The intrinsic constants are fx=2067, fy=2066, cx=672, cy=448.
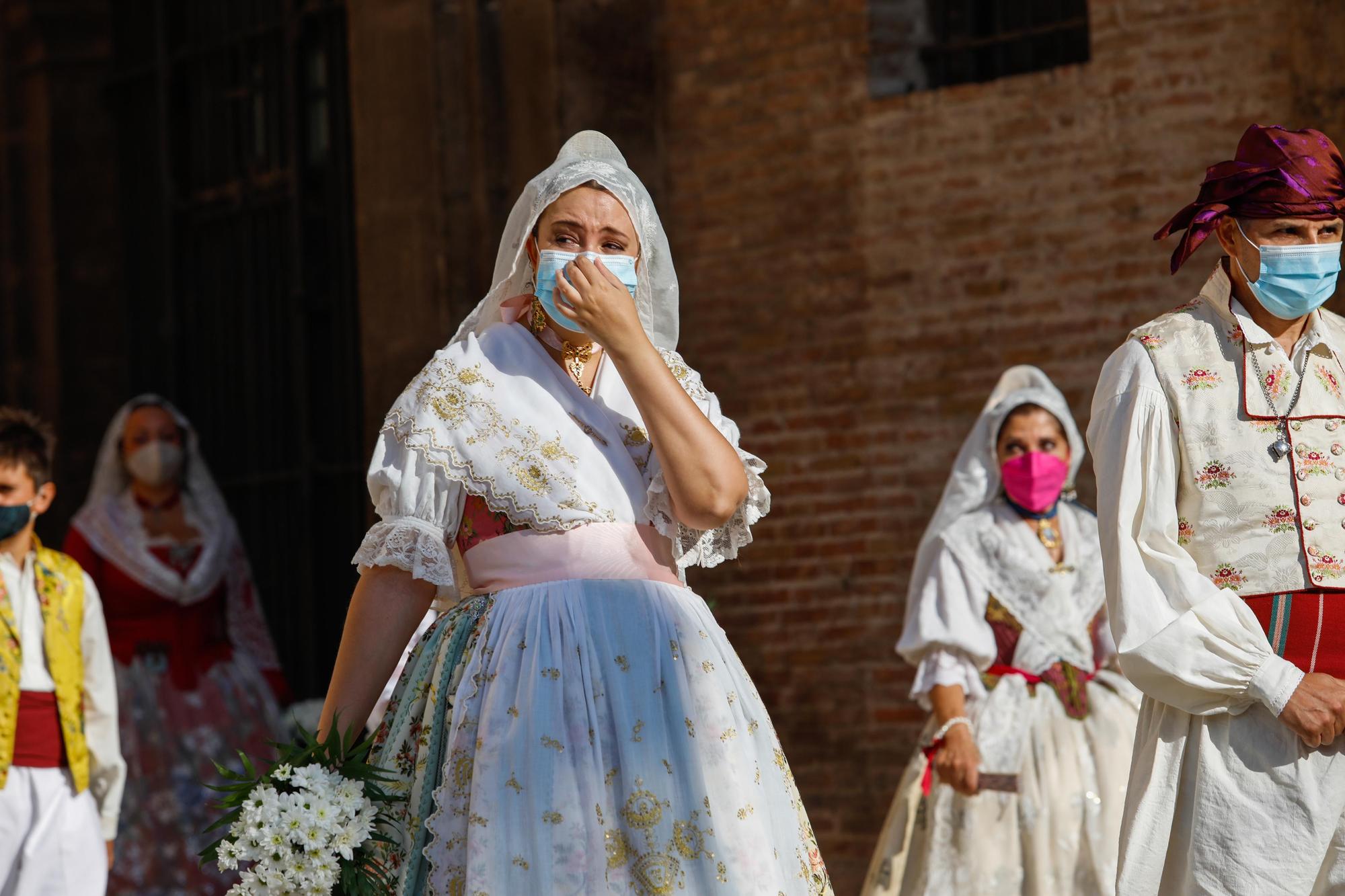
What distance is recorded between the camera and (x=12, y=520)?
22.4 feet

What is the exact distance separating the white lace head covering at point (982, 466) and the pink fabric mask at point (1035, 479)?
0.10 m

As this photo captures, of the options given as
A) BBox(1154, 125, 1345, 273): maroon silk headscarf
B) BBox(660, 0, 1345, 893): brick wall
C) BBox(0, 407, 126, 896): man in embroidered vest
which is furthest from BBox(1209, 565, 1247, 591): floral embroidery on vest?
BBox(0, 407, 126, 896): man in embroidered vest

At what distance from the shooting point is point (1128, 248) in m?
7.61

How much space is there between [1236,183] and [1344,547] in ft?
2.54

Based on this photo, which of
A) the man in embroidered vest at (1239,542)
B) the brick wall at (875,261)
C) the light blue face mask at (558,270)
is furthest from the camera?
the brick wall at (875,261)

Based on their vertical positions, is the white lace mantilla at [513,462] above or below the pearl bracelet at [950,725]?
above

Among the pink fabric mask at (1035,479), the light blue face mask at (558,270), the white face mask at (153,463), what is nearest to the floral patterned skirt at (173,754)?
the white face mask at (153,463)

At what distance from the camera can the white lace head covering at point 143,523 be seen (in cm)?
896

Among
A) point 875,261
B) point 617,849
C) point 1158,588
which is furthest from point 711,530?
point 875,261

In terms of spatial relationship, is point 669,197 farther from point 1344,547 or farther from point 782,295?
point 1344,547

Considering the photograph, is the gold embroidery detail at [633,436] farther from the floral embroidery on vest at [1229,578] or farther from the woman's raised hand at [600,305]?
the floral embroidery on vest at [1229,578]

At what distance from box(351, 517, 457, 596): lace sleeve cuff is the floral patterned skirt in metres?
5.45

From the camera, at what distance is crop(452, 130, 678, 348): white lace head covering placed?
13.0 feet

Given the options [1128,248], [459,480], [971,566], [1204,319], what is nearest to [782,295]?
[1128,248]
